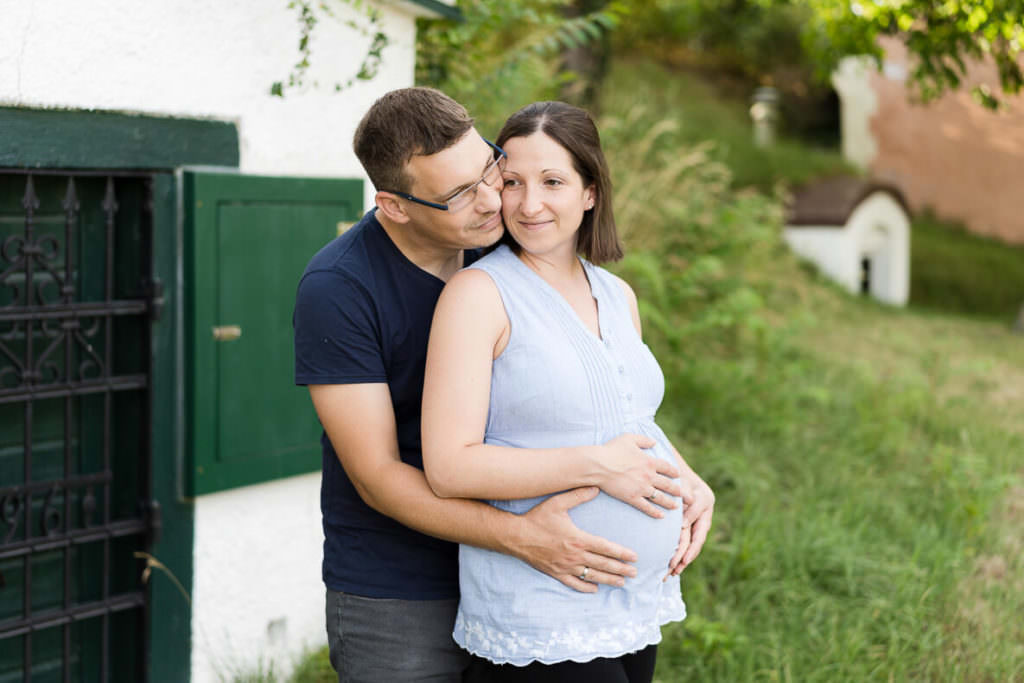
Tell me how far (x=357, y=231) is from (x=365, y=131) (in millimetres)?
238

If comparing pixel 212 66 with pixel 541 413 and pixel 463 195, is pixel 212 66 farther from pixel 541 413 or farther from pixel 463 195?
pixel 541 413

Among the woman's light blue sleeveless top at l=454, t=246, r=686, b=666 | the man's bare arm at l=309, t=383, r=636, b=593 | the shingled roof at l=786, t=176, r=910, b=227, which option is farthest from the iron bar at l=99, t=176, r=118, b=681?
the shingled roof at l=786, t=176, r=910, b=227

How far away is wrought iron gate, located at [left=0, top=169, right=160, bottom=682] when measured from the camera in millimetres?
3414

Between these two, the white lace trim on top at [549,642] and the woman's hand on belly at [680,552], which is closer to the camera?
the white lace trim on top at [549,642]

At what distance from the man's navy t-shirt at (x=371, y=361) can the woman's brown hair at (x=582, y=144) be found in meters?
0.31

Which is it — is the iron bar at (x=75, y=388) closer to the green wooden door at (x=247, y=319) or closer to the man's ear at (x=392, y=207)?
the green wooden door at (x=247, y=319)

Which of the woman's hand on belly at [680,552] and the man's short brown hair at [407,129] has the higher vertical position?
the man's short brown hair at [407,129]

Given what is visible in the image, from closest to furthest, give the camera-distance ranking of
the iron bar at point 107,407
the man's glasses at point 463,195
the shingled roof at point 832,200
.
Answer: the man's glasses at point 463,195 → the iron bar at point 107,407 → the shingled roof at point 832,200

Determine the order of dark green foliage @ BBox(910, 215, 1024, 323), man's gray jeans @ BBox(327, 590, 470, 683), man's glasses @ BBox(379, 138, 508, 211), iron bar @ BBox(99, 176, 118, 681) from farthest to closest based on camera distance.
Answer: dark green foliage @ BBox(910, 215, 1024, 323) < iron bar @ BBox(99, 176, 118, 681) < man's gray jeans @ BBox(327, 590, 470, 683) < man's glasses @ BBox(379, 138, 508, 211)

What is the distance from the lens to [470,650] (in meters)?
2.27

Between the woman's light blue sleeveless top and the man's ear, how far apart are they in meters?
0.21

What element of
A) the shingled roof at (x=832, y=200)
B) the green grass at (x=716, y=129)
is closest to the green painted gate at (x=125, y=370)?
the green grass at (x=716, y=129)

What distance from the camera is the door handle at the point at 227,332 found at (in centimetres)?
382

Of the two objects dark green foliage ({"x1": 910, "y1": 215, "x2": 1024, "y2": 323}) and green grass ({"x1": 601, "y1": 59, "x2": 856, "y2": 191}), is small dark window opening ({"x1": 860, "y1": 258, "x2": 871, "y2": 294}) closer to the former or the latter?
dark green foliage ({"x1": 910, "y1": 215, "x2": 1024, "y2": 323})
